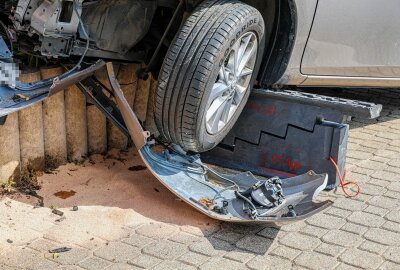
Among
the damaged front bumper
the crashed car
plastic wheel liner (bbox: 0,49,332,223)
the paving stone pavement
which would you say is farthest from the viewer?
the crashed car

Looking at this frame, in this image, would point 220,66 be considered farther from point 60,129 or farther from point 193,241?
point 60,129

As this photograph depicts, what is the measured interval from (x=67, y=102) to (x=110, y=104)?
0.40 m

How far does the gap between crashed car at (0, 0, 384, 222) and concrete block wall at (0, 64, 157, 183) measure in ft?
0.67

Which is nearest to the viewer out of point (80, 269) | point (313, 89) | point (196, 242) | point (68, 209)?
point (80, 269)

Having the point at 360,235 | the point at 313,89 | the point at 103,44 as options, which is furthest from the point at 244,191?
the point at 313,89

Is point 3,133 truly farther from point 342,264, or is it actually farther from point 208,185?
point 342,264

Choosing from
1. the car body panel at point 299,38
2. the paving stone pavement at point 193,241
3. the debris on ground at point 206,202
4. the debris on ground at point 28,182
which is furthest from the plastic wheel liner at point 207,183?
the car body panel at point 299,38

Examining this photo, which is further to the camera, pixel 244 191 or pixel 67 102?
pixel 67 102

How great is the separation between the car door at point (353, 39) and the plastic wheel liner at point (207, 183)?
1150mm

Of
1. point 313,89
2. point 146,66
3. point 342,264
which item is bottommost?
point 342,264

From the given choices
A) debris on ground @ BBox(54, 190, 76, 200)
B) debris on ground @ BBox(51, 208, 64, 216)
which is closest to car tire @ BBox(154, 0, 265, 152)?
debris on ground @ BBox(54, 190, 76, 200)

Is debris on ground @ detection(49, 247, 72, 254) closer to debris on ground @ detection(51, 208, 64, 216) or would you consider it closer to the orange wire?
debris on ground @ detection(51, 208, 64, 216)

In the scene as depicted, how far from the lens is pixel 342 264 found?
11.5 feet

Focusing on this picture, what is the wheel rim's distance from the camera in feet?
13.6
